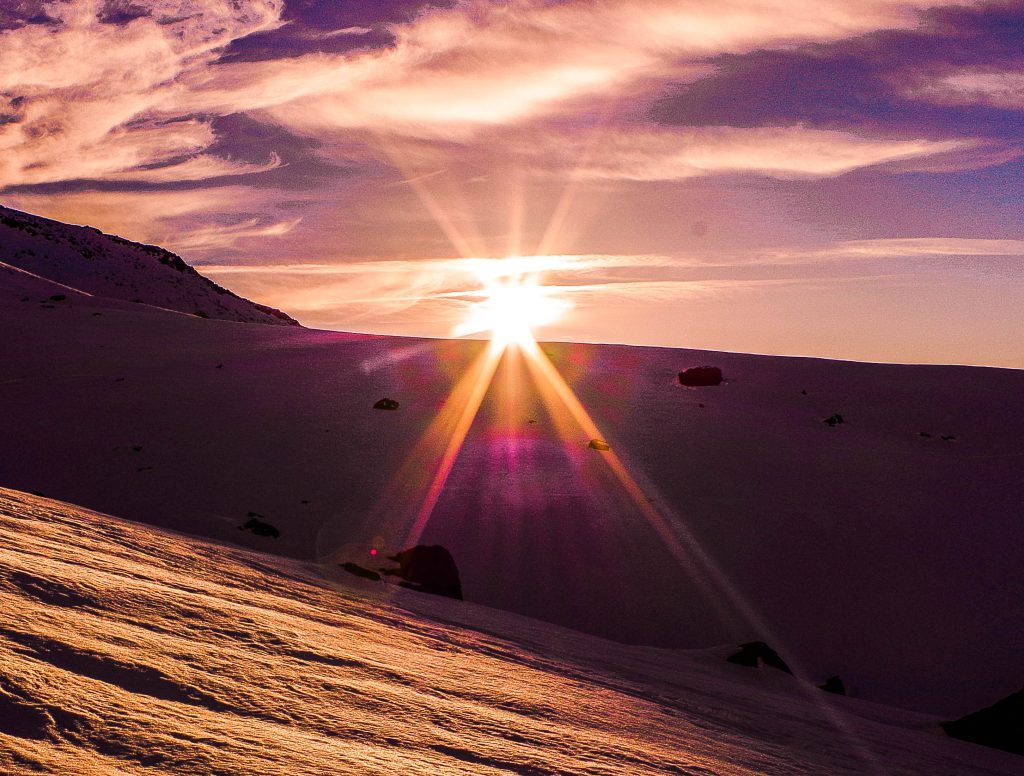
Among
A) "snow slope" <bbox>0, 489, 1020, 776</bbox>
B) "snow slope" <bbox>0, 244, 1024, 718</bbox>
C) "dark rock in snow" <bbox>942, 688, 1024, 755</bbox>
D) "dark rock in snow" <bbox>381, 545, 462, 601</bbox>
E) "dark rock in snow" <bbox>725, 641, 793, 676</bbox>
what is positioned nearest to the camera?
"snow slope" <bbox>0, 489, 1020, 776</bbox>

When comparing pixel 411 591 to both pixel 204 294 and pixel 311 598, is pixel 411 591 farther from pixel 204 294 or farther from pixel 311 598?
pixel 204 294

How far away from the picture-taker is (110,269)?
36.3 m

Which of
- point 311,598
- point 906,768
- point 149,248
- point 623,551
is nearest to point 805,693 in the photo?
point 906,768

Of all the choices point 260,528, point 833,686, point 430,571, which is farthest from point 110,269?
point 833,686

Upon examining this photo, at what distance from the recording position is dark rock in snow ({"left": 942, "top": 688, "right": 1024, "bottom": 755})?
491cm

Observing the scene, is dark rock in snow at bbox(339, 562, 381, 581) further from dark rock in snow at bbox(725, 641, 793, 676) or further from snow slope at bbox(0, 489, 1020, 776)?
dark rock in snow at bbox(725, 641, 793, 676)

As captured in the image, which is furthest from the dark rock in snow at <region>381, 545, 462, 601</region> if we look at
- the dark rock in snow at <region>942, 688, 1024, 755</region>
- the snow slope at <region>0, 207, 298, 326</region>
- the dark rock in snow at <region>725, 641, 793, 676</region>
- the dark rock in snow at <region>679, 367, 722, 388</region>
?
the snow slope at <region>0, 207, 298, 326</region>

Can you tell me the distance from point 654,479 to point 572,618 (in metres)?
2.78

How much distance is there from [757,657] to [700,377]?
→ 793cm

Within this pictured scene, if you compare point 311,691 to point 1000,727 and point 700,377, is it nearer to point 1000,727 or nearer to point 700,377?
point 1000,727

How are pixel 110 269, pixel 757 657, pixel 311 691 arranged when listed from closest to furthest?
pixel 311 691, pixel 757 657, pixel 110 269

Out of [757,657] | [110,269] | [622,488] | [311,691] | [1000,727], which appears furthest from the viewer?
[110,269]

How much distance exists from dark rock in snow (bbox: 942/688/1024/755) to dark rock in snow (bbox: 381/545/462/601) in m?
3.56

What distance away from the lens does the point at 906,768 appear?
3605mm
